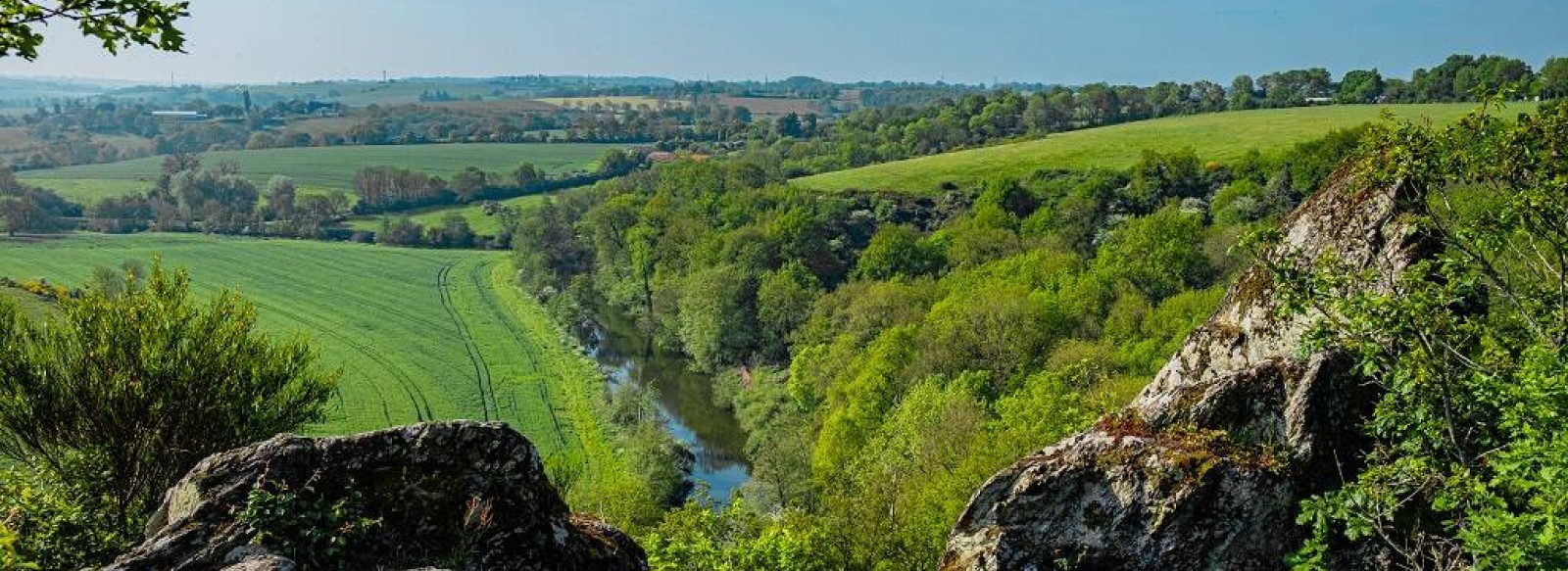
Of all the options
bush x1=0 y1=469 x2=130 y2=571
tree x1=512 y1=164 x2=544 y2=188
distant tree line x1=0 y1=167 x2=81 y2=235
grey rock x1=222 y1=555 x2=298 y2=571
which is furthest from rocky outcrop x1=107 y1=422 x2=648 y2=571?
tree x1=512 y1=164 x2=544 y2=188

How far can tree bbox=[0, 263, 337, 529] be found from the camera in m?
16.5

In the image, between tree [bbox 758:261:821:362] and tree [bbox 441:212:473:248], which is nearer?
tree [bbox 758:261:821:362]

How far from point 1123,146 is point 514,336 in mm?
60459

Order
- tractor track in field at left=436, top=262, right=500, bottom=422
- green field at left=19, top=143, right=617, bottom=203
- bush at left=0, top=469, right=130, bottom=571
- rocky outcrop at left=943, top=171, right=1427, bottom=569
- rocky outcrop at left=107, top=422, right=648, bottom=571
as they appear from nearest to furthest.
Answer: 1. rocky outcrop at left=107, top=422, right=648, bottom=571
2. rocky outcrop at left=943, top=171, right=1427, bottom=569
3. bush at left=0, top=469, right=130, bottom=571
4. tractor track in field at left=436, top=262, right=500, bottom=422
5. green field at left=19, top=143, right=617, bottom=203

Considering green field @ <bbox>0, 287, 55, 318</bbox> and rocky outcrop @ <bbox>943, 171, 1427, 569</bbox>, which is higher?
rocky outcrop @ <bbox>943, 171, 1427, 569</bbox>

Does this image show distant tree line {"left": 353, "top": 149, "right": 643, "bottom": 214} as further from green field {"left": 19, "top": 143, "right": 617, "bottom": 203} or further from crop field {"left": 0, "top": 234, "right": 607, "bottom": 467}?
crop field {"left": 0, "top": 234, "right": 607, "bottom": 467}

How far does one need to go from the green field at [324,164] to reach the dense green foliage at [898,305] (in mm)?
72852

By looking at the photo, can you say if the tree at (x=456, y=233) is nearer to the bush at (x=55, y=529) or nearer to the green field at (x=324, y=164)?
the green field at (x=324, y=164)

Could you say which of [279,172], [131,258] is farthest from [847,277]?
[279,172]

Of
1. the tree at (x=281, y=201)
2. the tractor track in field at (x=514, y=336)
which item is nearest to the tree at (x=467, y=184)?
the tree at (x=281, y=201)

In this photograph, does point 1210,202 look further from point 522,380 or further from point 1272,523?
point 1272,523

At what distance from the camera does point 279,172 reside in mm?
158500

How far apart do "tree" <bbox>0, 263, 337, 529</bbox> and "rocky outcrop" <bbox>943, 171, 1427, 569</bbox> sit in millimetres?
13804

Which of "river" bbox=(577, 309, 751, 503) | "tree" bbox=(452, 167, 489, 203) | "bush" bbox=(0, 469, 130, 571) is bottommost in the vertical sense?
"river" bbox=(577, 309, 751, 503)
